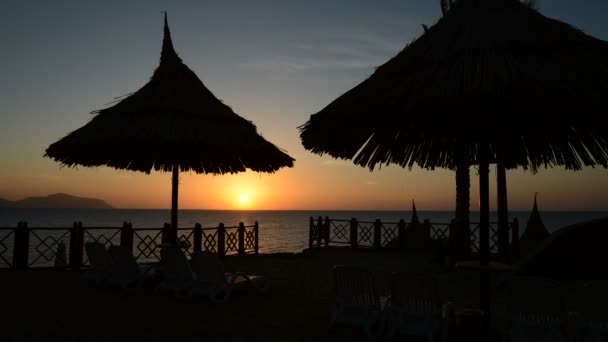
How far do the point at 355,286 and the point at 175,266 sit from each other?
11.6ft

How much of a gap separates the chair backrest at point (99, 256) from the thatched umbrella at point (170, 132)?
3.93ft

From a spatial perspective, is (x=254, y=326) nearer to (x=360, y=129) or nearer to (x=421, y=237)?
(x=360, y=129)

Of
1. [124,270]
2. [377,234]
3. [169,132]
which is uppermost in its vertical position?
[169,132]

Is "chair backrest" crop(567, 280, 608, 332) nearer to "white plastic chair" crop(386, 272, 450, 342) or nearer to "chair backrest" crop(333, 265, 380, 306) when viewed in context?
"white plastic chair" crop(386, 272, 450, 342)

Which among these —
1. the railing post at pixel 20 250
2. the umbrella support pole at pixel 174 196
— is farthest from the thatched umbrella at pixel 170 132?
the railing post at pixel 20 250

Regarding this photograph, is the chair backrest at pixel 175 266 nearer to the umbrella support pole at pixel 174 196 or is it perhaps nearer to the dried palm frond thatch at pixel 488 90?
the umbrella support pole at pixel 174 196

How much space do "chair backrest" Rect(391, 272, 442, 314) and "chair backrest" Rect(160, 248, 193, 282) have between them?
382 cm

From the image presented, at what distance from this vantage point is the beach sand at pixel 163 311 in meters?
5.75

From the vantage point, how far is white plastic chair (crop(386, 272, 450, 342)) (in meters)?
5.10

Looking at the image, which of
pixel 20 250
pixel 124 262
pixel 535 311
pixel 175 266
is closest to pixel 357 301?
pixel 535 311

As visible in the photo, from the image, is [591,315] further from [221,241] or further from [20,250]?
[221,241]

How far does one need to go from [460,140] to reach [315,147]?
1981mm

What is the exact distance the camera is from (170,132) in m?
7.89

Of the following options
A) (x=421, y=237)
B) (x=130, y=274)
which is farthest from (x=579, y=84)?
(x=421, y=237)
